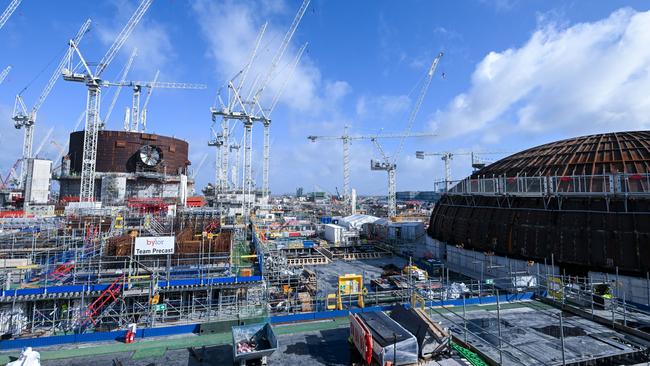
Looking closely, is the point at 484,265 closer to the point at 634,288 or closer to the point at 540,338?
the point at 634,288

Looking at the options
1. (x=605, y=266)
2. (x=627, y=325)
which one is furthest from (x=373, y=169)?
(x=627, y=325)

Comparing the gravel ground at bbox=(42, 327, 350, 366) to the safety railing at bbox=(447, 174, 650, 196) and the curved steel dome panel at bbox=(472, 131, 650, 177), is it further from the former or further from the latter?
the curved steel dome panel at bbox=(472, 131, 650, 177)

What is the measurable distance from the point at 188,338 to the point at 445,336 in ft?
38.5

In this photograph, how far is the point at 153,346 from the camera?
14594mm

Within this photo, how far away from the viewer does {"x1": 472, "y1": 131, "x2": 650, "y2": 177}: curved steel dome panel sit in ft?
92.9

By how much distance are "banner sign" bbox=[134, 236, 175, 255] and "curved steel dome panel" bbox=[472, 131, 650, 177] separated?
34327mm

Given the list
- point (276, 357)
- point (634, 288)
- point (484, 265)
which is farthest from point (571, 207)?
point (276, 357)

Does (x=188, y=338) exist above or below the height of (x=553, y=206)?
below

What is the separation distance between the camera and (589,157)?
31.0 meters

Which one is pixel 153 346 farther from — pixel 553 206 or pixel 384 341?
pixel 553 206

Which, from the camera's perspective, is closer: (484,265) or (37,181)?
(484,265)

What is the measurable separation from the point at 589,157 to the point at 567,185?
17.4 ft

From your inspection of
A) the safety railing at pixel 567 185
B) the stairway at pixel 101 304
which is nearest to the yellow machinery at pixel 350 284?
the stairway at pixel 101 304

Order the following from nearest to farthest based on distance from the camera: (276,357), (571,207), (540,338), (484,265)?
1. (276,357)
2. (540,338)
3. (571,207)
4. (484,265)
